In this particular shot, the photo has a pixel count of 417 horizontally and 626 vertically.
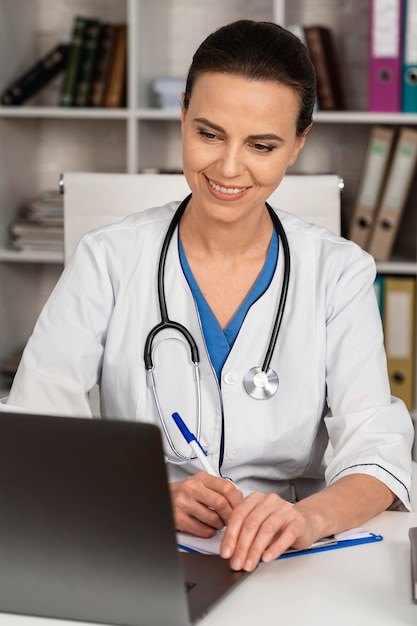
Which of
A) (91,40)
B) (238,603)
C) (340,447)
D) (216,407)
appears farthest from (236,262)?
(91,40)

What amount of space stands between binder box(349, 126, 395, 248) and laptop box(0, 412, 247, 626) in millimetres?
2025

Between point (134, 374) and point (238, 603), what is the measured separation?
55cm

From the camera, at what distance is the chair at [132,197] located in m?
1.85

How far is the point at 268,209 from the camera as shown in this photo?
1.55 m

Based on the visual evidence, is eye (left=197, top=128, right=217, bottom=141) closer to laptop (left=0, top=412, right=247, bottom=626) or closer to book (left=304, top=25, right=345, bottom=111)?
laptop (left=0, top=412, right=247, bottom=626)

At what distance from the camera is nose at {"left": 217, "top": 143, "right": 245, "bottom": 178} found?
1348 millimetres

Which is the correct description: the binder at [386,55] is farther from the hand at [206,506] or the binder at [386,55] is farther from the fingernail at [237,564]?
the fingernail at [237,564]

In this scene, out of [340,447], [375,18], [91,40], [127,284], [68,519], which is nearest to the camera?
[68,519]

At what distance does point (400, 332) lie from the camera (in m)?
2.80

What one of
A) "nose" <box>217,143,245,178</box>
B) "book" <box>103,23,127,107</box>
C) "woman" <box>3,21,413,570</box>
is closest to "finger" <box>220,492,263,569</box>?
"woman" <box>3,21,413,570</box>

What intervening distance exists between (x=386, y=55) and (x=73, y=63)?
0.96m

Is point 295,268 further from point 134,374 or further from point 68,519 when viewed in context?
point 68,519

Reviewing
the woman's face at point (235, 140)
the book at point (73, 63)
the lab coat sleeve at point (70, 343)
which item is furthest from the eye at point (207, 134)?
the book at point (73, 63)

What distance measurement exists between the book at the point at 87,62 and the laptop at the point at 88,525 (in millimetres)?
2292
